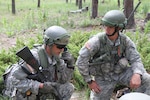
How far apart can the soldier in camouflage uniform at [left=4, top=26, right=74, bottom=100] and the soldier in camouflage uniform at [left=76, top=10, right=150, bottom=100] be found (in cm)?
34

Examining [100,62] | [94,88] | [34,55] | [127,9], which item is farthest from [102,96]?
[127,9]

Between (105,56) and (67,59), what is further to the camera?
(105,56)

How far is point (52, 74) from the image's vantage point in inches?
159

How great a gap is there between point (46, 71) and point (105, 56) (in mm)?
866

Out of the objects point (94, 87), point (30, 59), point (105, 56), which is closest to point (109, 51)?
point (105, 56)

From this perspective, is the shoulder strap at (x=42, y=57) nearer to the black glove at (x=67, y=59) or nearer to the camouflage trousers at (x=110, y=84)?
the black glove at (x=67, y=59)

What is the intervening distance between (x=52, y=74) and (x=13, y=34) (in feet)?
26.5

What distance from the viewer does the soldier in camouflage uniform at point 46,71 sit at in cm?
375

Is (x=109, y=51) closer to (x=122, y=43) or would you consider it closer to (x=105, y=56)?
(x=105, y=56)

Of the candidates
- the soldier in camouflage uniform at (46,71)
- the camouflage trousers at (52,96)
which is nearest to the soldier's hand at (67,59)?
the soldier in camouflage uniform at (46,71)

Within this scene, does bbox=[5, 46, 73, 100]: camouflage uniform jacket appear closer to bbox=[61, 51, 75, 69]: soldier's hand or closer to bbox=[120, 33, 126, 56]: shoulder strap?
bbox=[61, 51, 75, 69]: soldier's hand

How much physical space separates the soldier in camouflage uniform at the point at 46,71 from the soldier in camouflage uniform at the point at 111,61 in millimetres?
341

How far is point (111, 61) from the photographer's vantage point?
4.34m

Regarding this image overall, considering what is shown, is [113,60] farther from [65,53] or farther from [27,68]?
[27,68]
